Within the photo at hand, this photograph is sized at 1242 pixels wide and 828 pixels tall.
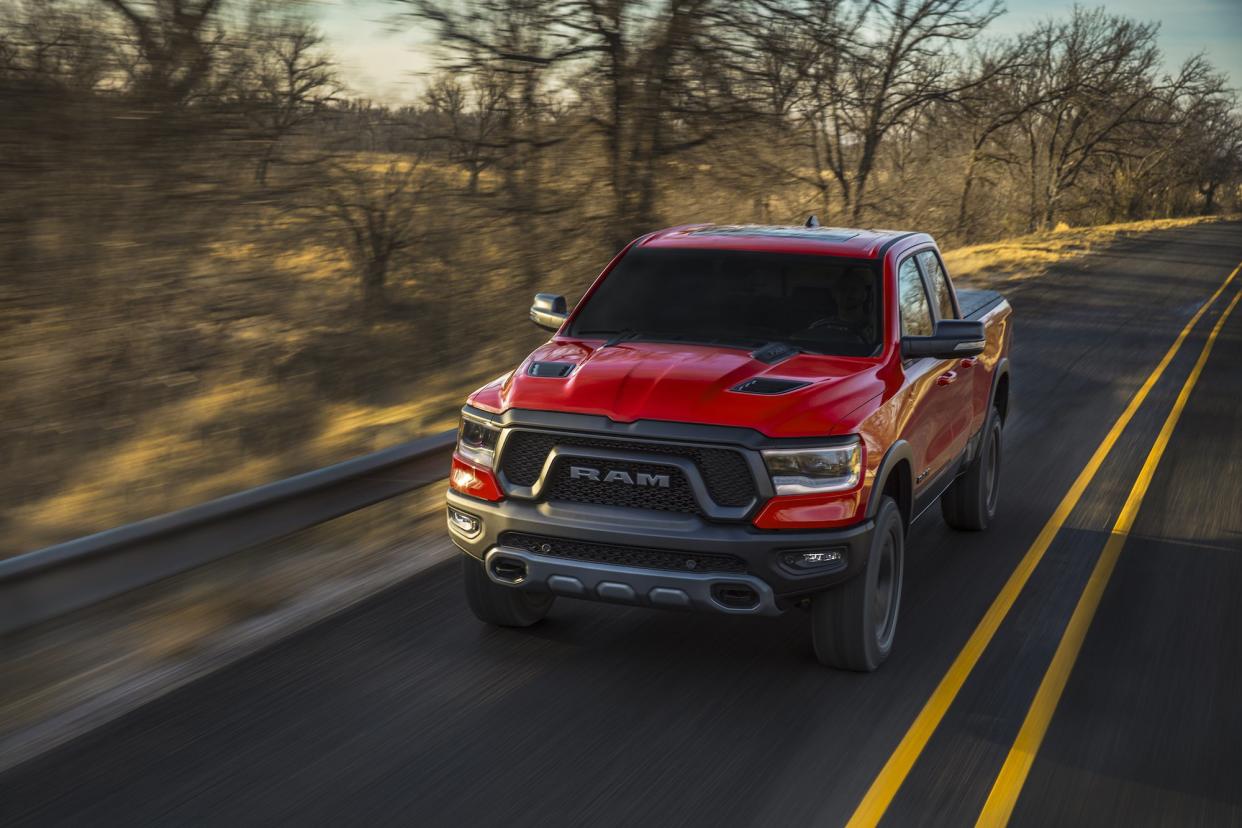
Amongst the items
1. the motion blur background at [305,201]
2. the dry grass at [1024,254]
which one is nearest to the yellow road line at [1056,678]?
the motion blur background at [305,201]

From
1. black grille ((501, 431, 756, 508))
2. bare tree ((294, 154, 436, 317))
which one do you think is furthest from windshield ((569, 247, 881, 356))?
bare tree ((294, 154, 436, 317))

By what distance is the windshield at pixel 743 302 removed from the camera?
6172mm

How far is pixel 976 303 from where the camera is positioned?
28.1 ft

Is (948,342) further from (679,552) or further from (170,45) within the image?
(170,45)

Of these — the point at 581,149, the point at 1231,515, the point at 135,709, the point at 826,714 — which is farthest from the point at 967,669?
the point at 581,149

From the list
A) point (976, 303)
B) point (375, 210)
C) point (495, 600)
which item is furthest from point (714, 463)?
point (375, 210)

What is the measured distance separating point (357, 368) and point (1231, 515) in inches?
324

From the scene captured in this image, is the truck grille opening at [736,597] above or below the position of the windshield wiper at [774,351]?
below

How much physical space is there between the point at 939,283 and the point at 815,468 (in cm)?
280

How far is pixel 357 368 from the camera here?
13094mm

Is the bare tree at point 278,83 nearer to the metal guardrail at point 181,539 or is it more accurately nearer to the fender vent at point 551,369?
the metal guardrail at point 181,539

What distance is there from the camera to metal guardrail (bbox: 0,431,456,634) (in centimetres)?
489

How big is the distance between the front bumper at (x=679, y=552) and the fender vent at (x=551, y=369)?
24.0 inches

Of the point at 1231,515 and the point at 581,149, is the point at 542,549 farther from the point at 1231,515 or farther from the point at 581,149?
the point at 581,149
